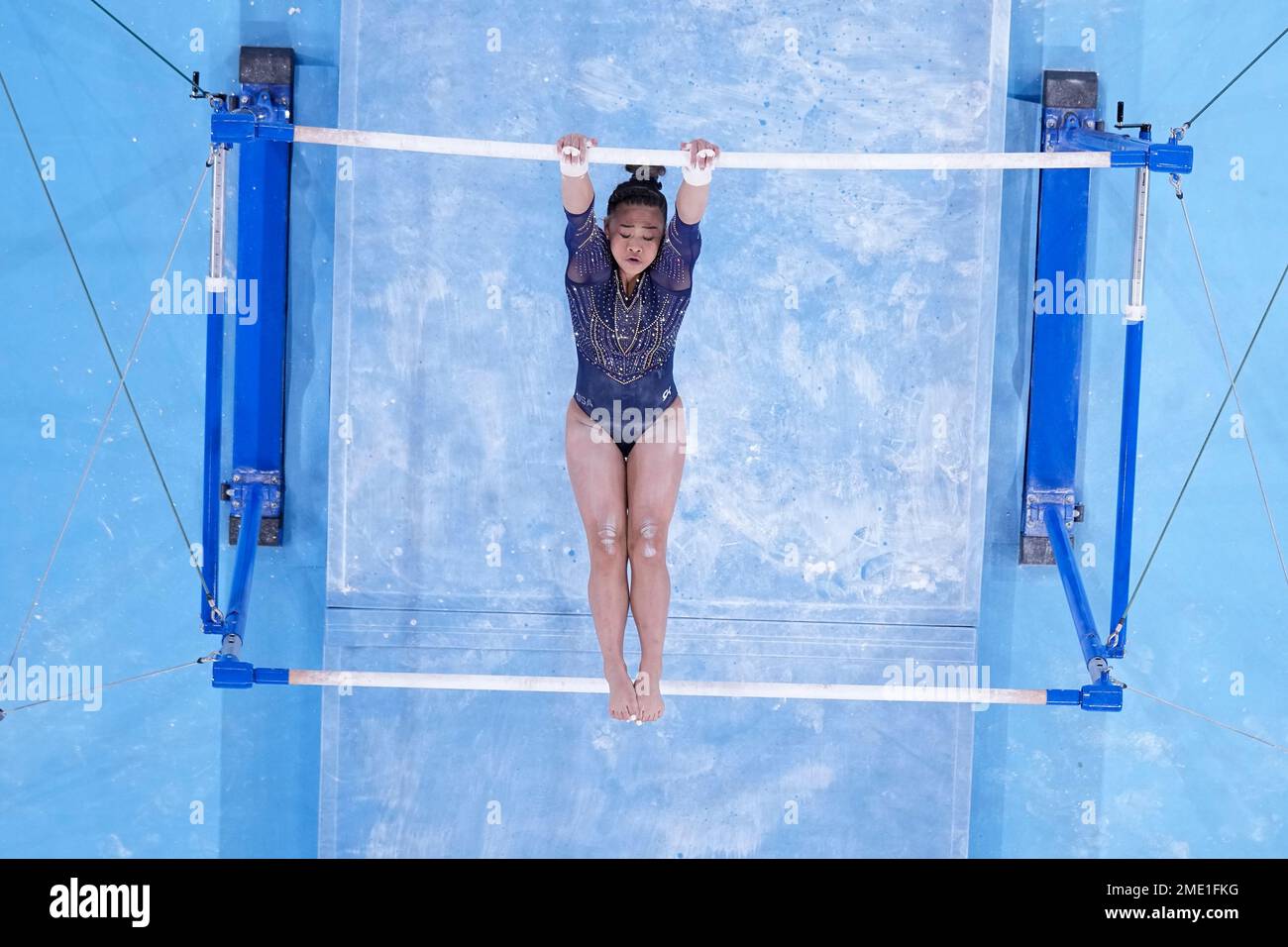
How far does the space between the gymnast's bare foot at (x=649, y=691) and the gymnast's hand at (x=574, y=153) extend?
163 cm

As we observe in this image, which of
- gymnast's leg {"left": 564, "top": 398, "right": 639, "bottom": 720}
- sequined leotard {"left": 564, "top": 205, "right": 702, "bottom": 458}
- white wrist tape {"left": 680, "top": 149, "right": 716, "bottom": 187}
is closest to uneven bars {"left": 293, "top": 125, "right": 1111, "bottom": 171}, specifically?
white wrist tape {"left": 680, "top": 149, "right": 716, "bottom": 187}

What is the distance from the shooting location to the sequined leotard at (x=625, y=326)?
3541 millimetres

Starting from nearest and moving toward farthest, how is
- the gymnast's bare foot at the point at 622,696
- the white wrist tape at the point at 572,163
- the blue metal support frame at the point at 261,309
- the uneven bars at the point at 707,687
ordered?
the white wrist tape at the point at 572,163 → the gymnast's bare foot at the point at 622,696 → the uneven bars at the point at 707,687 → the blue metal support frame at the point at 261,309

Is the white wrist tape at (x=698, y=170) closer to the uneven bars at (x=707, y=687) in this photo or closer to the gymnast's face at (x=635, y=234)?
the gymnast's face at (x=635, y=234)

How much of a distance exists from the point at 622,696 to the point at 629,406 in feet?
3.36

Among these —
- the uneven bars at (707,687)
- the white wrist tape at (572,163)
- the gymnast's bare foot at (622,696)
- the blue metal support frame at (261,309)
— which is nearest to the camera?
the white wrist tape at (572,163)

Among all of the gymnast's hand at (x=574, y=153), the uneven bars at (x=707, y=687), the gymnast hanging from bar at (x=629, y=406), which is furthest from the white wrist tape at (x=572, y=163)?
the uneven bars at (x=707, y=687)

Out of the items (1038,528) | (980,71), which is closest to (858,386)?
(1038,528)

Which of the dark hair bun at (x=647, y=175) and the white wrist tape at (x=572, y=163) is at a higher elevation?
the dark hair bun at (x=647, y=175)

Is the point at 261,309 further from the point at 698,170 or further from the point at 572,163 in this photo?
the point at 698,170

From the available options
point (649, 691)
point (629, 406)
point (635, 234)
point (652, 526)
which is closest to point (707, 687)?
point (649, 691)

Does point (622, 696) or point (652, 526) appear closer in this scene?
point (622, 696)

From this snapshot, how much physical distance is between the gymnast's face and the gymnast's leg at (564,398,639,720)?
600 millimetres

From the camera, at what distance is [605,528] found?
3.60 metres
